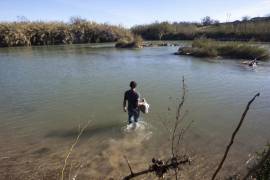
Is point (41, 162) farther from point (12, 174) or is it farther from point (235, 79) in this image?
point (235, 79)

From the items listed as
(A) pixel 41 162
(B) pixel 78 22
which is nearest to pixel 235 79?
(A) pixel 41 162

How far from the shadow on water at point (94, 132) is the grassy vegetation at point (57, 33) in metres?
39.8

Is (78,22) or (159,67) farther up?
(78,22)

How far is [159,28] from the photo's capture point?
199ft

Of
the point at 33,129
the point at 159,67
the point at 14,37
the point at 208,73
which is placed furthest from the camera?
the point at 14,37

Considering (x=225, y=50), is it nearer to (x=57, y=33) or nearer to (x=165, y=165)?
(x=57, y=33)

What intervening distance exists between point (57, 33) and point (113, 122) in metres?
43.4

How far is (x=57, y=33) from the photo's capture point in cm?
5200

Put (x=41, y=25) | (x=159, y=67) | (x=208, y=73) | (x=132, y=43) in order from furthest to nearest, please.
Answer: (x=41, y=25) < (x=132, y=43) < (x=159, y=67) < (x=208, y=73)

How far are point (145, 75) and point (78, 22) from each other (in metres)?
40.9

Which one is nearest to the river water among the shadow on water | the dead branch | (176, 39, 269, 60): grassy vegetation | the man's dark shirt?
the shadow on water

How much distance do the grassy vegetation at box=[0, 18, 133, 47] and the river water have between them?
28814 millimetres

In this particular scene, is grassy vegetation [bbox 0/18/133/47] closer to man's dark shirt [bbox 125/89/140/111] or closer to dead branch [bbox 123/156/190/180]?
man's dark shirt [bbox 125/89/140/111]

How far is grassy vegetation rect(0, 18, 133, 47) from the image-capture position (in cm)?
4772
